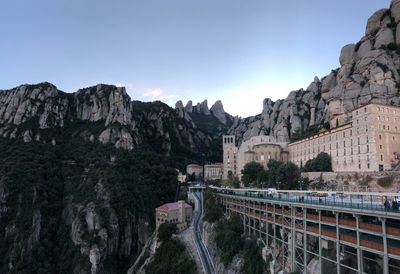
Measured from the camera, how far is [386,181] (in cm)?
5269

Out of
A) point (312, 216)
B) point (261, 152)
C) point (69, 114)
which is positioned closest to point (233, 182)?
point (261, 152)

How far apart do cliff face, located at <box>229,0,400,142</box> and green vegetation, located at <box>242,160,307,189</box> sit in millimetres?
22173

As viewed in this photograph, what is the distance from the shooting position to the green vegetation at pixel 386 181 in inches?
2051

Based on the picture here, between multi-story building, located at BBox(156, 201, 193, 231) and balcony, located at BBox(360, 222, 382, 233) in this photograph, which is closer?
balcony, located at BBox(360, 222, 382, 233)

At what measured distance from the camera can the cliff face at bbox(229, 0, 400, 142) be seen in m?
80.4

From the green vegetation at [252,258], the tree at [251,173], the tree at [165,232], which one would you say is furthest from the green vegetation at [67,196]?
the green vegetation at [252,258]

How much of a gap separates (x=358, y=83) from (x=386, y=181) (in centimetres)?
4036

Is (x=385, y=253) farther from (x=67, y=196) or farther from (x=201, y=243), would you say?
(x=67, y=196)

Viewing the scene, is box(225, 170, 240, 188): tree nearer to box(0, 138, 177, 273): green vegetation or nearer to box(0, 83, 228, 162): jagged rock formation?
box(0, 138, 177, 273): green vegetation

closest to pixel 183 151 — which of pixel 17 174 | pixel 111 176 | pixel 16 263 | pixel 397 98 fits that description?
pixel 111 176

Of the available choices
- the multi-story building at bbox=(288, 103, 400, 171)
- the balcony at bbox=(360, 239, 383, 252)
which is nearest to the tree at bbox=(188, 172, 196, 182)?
the multi-story building at bbox=(288, 103, 400, 171)

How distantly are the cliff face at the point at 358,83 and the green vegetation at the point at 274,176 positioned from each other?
873 inches

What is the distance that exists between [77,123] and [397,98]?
12623 centimetres

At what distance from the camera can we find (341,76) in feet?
324
